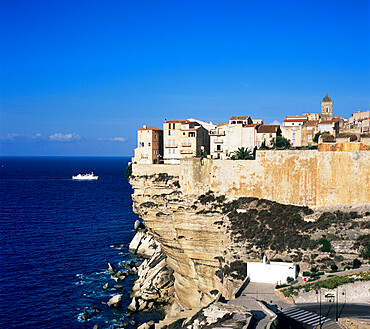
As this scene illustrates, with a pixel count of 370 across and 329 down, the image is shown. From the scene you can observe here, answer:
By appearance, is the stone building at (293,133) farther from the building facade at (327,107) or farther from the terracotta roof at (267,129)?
the building facade at (327,107)

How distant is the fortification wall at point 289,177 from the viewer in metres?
34.5

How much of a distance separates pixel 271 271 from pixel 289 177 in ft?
35.1

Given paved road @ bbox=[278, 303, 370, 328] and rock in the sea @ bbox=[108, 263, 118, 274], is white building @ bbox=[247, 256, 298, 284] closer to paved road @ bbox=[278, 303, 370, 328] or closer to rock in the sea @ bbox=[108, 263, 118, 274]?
paved road @ bbox=[278, 303, 370, 328]

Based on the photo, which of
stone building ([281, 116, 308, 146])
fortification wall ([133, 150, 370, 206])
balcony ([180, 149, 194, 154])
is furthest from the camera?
stone building ([281, 116, 308, 146])

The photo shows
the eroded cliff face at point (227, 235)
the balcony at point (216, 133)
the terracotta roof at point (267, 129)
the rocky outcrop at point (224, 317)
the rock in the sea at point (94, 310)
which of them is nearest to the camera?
the rocky outcrop at point (224, 317)

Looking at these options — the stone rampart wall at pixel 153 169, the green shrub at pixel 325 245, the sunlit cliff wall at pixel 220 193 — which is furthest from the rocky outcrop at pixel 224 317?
the stone rampart wall at pixel 153 169

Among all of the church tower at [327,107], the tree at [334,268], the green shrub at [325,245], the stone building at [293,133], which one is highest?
the church tower at [327,107]

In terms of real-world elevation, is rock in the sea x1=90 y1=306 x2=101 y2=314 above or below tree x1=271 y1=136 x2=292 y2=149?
below

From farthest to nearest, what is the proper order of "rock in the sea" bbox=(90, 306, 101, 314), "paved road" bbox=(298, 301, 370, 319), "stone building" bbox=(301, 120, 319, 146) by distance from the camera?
"stone building" bbox=(301, 120, 319, 146), "rock in the sea" bbox=(90, 306, 101, 314), "paved road" bbox=(298, 301, 370, 319)

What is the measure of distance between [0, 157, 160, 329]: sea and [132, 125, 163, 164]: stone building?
1368 centimetres

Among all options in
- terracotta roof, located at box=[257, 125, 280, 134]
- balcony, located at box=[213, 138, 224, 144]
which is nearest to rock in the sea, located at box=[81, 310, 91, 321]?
balcony, located at box=[213, 138, 224, 144]

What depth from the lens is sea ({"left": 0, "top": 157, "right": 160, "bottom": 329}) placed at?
123ft

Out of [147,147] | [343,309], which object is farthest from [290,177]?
[147,147]

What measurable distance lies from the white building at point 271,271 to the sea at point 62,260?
43.1ft
